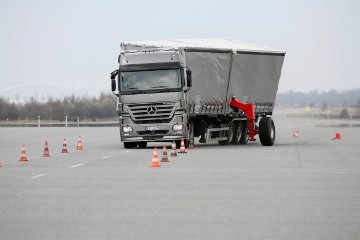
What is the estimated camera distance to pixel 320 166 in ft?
81.3

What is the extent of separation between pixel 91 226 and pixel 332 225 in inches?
107

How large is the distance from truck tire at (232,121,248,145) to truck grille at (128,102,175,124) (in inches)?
229

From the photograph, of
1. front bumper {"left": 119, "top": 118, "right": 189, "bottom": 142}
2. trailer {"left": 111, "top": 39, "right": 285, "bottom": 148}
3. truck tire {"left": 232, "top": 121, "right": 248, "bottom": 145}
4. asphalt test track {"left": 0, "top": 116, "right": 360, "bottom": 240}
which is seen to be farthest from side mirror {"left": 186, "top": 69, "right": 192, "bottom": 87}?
asphalt test track {"left": 0, "top": 116, "right": 360, "bottom": 240}

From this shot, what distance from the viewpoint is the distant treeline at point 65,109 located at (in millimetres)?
118500

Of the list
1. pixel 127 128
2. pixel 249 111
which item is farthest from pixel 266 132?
pixel 127 128

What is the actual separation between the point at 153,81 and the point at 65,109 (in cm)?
9020

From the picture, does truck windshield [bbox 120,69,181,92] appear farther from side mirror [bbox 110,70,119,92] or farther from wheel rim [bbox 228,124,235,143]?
wheel rim [bbox 228,124,235,143]

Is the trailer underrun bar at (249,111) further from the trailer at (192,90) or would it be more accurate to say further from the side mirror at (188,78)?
the side mirror at (188,78)

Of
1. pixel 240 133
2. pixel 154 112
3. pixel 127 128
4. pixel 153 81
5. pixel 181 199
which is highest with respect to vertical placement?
pixel 153 81

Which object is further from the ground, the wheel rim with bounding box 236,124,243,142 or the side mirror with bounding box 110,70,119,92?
the side mirror with bounding box 110,70,119,92

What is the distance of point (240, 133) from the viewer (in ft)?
132

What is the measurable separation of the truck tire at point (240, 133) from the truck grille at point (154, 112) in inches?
229

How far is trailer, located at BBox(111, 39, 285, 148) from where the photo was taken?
34.4m

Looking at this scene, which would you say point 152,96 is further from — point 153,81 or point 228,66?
point 228,66
